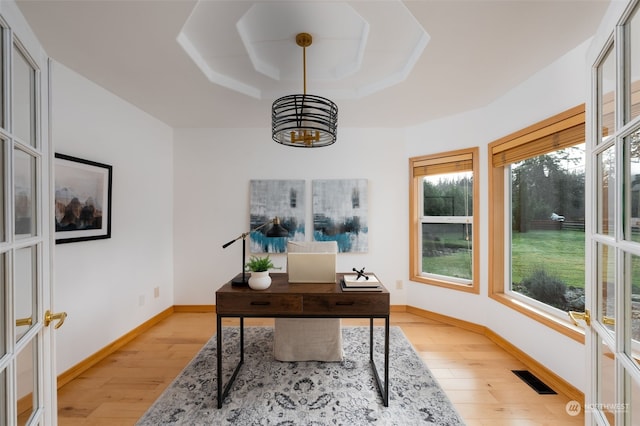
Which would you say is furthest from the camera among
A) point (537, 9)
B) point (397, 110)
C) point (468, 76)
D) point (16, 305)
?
point (397, 110)

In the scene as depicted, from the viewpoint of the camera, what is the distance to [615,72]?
931mm

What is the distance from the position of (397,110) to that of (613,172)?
226 centimetres

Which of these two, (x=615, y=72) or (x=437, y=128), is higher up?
(x=437, y=128)

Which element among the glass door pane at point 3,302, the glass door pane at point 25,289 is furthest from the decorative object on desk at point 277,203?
the glass door pane at point 3,302

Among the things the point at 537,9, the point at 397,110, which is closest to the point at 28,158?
the point at 537,9

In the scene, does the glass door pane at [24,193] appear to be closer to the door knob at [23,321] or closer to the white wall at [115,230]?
the door knob at [23,321]

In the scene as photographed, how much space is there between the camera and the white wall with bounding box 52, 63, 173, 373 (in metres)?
2.16

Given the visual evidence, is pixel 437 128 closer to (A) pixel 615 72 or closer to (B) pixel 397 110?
(B) pixel 397 110

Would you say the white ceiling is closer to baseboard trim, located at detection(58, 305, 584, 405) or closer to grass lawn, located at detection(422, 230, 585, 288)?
grass lawn, located at detection(422, 230, 585, 288)

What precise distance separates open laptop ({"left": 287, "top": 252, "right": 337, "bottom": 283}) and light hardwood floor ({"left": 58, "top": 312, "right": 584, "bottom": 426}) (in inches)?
47.6

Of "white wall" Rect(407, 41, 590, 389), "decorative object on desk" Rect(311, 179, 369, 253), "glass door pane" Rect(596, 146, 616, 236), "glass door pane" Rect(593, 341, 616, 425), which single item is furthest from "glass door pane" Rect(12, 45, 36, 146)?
"decorative object on desk" Rect(311, 179, 369, 253)

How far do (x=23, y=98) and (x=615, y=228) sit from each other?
2.04 metres

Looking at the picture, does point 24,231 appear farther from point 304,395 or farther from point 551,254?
point 551,254

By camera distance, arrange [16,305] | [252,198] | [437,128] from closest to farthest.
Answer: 1. [16,305]
2. [437,128]
3. [252,198]
